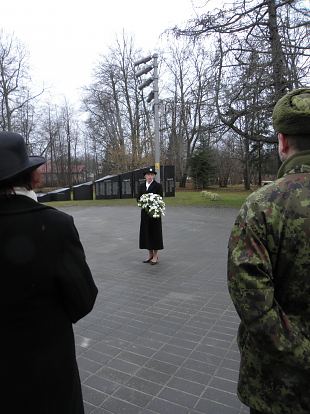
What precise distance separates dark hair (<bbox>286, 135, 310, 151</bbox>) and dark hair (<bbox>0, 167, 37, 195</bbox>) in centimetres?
114

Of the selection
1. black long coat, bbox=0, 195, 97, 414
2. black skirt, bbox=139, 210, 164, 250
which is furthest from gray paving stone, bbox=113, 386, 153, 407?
black skirt, bbox=139, 210, 164, 250

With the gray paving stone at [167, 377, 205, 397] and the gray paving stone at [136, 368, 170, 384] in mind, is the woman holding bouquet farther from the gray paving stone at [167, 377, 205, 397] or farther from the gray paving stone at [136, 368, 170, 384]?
the gray paving stone at [167, 377, 205, 397]

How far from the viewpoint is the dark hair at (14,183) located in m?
1.60

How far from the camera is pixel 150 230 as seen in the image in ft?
24.8

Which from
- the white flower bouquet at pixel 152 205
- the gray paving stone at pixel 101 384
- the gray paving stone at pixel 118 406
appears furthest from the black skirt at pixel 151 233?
the gray paving stone at pixel 118 406

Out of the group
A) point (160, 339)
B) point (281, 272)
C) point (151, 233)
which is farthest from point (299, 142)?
point (151, 233)

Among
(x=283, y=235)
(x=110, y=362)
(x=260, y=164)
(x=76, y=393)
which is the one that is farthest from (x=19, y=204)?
(x=260, y=164)

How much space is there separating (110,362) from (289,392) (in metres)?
2.41

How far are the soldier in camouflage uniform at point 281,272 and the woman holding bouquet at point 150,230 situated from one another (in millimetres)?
5870

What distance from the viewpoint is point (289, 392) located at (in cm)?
154

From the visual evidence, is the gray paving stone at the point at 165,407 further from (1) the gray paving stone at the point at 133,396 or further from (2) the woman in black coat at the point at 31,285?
(2) the woman in black coat at the point at 31,285

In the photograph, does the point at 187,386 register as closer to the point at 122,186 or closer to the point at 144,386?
A: the point at 144,386

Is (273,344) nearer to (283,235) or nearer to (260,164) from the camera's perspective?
(283,235)

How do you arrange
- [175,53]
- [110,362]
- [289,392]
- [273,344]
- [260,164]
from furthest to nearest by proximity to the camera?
[260,164], [175,53], [110,362], [289,392], [273,344]
